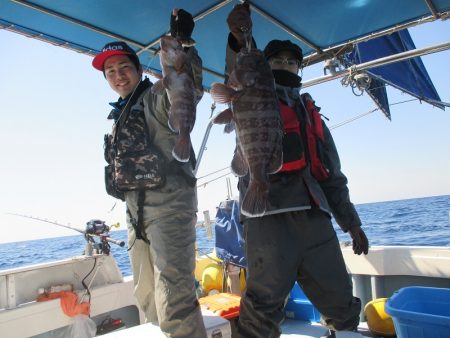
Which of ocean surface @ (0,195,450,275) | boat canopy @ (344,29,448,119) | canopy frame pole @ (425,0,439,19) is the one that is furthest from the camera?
ocean surface @ (0,195,450,275)

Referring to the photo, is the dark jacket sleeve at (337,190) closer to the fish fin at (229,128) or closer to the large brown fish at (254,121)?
the large brown fish at (254,121)

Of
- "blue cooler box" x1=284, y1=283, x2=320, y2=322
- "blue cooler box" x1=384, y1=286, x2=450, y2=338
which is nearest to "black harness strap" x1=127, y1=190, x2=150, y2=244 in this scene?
"blue cooler box" x1=384, y1=286, x2=450, y2=338

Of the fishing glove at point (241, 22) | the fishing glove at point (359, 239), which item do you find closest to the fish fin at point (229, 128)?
the fishing glove at point (241, 22)

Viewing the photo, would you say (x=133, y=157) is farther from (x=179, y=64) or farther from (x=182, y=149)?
(x=179, y=64)

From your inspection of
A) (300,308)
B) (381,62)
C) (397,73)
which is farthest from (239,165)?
(397,73)

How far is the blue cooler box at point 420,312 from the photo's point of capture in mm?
2475

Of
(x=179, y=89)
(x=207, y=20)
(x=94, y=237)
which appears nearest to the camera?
(x=179, y=89)

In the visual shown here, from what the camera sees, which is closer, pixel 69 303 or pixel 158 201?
pixel 158 201

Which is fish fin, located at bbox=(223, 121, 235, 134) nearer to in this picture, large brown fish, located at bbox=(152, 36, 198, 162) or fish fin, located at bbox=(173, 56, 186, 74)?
large brown fish, located at bbox=(152, 36, 198, 162)

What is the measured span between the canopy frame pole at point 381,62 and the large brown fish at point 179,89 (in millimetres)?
2884

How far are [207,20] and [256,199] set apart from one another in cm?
241

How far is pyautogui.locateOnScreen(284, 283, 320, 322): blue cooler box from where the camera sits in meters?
4.25

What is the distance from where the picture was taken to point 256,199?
78.7 inches

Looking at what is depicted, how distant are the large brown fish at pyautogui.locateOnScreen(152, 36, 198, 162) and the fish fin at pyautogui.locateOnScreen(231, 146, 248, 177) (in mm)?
303
